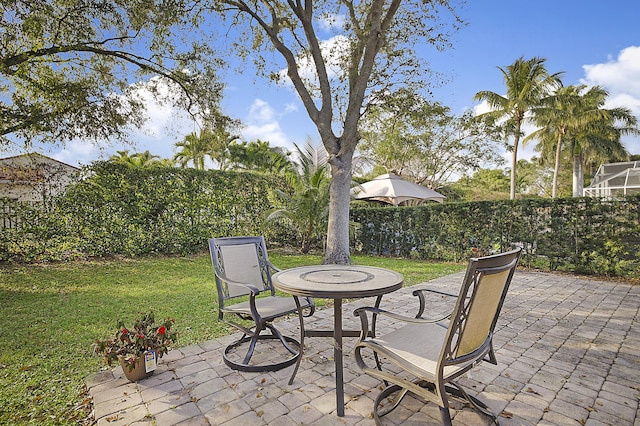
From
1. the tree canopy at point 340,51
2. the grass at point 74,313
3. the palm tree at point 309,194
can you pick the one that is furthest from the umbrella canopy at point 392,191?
the tree canopy at point 340,51

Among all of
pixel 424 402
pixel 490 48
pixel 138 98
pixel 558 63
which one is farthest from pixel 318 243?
pixel 558 63

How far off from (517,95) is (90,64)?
2037cm

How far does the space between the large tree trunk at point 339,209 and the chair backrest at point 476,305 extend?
533cm

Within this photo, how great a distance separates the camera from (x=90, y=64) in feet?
24.0

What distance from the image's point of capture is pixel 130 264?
315 inches

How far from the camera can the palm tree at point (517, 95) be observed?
737 inches

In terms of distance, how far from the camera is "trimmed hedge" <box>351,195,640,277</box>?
22.3 ft

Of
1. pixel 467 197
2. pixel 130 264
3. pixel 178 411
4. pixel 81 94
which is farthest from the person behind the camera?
pixel 467 197

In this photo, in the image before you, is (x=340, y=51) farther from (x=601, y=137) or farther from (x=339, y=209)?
(x=601, y=137)

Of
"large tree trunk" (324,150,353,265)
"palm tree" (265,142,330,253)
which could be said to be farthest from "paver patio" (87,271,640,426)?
"palm tree" (265,142,330,253)

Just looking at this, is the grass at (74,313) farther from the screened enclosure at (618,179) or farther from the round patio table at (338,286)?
the screened enclosure at (618,179)

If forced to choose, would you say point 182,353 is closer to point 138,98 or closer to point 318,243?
point 138,98

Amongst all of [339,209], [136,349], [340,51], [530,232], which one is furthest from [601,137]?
[136,349]

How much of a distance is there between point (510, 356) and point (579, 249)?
18.5 feet
